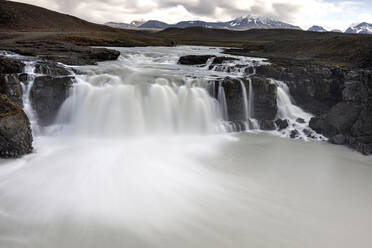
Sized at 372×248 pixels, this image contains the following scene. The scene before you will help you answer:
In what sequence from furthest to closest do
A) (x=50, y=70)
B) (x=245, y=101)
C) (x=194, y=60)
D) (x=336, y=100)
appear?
(x=194, y=60), (x=336, y=100), (x=245, y=101), (x=50, y=70)

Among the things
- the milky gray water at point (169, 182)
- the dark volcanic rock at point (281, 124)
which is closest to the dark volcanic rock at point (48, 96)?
the milky gray water at point (169, 182)

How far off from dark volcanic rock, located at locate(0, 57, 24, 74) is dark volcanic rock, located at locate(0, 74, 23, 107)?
108 centimetres

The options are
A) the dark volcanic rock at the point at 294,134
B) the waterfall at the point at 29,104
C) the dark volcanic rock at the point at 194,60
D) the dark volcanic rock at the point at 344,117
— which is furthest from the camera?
the dark volcanic rock at the point at 194,60

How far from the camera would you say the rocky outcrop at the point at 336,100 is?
39.5 feet

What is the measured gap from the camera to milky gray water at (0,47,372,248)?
5.87 metres

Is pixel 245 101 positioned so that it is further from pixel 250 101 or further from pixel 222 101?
pixel 222 101

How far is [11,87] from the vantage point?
1114 cm

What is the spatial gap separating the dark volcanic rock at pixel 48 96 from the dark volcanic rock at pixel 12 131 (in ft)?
10.1

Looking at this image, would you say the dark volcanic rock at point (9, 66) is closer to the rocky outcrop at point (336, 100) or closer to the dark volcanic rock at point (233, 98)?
the dark volcanic rock at point (233, 98)

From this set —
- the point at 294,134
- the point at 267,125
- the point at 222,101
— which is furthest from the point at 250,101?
the point at 294,134

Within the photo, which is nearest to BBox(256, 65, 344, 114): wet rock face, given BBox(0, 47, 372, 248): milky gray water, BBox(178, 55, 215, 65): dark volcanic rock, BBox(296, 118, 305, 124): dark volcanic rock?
BBox(296, 118, 305, 124): dark volcanic rock

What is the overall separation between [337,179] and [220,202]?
4321mm

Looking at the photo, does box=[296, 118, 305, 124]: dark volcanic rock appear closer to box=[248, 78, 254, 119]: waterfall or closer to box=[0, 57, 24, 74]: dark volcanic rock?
box=[248, 78, 254, 119]: waterfall

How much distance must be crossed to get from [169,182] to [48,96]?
7406mm
